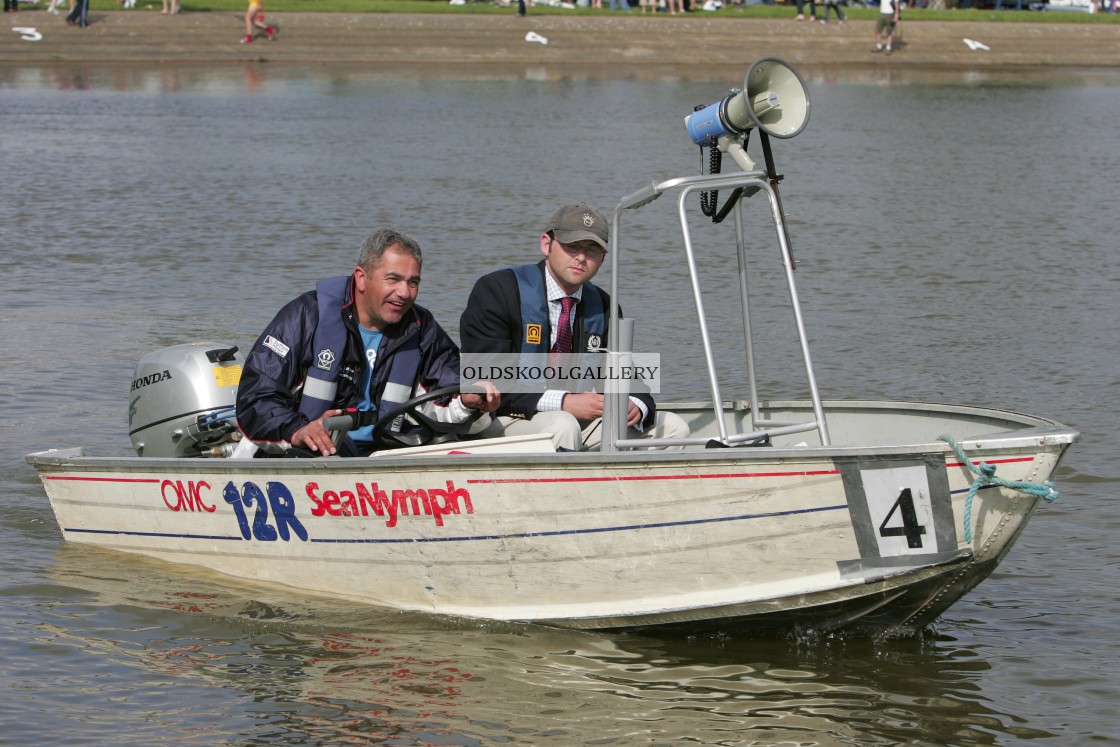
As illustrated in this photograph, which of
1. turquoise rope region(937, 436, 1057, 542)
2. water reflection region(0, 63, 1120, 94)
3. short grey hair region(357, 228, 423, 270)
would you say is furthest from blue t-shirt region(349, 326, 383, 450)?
water reflection region(0, 63, 1120, 94)

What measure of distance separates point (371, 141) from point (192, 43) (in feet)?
38.3

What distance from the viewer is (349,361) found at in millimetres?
5754

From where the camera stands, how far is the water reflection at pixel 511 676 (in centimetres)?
496

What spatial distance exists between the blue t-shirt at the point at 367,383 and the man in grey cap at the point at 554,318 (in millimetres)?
360

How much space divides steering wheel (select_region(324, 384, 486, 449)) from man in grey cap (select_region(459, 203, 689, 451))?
214 mm

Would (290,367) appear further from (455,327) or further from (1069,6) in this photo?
(1069,6)

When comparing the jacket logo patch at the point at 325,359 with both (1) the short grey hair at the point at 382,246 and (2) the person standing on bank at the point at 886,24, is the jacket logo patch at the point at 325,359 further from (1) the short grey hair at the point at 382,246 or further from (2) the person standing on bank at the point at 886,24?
(2) the person standing on bank at the point at 886,24

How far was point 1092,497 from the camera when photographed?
7.29m

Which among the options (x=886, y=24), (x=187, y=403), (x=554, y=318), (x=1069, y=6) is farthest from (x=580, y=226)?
(x=1069, y=6)

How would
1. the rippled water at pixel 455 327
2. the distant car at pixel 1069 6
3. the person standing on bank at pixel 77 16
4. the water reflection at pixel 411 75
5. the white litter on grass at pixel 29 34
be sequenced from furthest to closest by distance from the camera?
the distant car at pixel 1069 6
the person standing on bank at pixel 77 16
the white litter on grass at pixel 29 34
the water reflection at pixel 411 75
the rippled water at pixel 455 327

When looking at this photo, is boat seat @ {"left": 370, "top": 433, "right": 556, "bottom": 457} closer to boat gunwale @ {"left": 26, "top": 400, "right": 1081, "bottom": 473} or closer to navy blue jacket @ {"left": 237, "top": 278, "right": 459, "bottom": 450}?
boat gunwale @ {"left": 26, "top": 400, "right": 1081, "bottom": 473}

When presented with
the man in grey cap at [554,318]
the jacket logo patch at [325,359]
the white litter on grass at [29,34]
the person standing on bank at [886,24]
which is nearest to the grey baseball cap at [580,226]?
the man in grey cap at [554,318]

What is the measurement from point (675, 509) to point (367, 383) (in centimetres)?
149

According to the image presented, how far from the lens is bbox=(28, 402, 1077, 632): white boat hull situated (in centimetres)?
484
